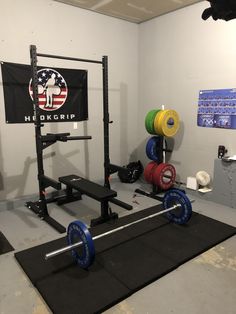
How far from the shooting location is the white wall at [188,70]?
3.43m

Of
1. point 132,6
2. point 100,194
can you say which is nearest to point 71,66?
point 132,6

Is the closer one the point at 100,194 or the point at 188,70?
the point at 100,194

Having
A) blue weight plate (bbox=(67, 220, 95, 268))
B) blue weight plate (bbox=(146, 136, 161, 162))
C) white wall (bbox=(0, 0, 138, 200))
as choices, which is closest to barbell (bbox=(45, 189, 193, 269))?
blue weight plate (bbox=(67, 220, 95, 268))

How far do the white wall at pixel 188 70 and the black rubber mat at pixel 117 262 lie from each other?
3.92 ft

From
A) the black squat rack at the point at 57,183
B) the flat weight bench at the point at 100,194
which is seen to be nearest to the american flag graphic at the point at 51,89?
the black squat rack at the point at 57,183

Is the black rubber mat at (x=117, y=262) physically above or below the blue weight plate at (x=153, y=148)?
below

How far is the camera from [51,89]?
3584 mm

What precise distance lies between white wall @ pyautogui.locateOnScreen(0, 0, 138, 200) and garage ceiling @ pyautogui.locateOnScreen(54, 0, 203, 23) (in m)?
0.12

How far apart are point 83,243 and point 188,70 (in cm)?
293

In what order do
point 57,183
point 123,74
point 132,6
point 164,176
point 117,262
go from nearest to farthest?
1. point 117,262
2. point 57,183
3. point 132,6
4. point 164,176
5. point 123,74

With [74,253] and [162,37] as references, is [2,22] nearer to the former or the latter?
[162,37]

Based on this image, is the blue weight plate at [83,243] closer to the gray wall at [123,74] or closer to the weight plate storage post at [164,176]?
the gray wall at [123,74]

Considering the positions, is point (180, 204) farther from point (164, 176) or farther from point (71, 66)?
point (71, 66)

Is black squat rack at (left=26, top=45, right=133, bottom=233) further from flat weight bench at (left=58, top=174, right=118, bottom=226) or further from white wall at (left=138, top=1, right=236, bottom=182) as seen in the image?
white wall at (left=138, top=1, right=236, bottom=182)
